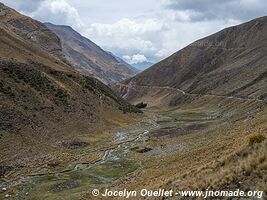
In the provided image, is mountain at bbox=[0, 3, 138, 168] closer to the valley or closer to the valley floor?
the valley

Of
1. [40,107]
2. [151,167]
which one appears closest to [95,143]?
[40,107]

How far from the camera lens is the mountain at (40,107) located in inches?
2867

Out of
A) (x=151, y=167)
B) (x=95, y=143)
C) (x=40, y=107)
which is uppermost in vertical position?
(x=40, y=107)

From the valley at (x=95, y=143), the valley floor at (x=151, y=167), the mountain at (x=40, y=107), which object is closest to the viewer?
the valley floor at (x=151, y=167)

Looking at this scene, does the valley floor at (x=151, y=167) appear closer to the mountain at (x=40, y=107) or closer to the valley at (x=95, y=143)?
the valley at (x=95, y=143)

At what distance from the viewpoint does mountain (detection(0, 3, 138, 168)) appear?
72812mm

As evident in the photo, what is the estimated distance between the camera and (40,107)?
9250cm

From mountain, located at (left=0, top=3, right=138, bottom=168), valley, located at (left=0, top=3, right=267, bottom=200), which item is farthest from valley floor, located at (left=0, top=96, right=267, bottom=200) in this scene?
mountain, located at (left=0, top=3, right=138, bottom=168)

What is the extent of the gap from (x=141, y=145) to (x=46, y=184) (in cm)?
3016

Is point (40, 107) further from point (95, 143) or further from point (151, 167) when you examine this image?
point (151, 167)

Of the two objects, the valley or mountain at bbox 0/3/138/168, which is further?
mountain at bbox 0/3/138/168

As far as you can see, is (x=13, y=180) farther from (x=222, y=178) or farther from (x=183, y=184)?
(x=222, y=178)

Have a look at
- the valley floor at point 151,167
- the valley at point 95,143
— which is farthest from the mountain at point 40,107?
the valley floor at point 151,167

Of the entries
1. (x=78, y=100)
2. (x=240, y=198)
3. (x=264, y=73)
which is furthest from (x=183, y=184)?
(x=264, y=73)
